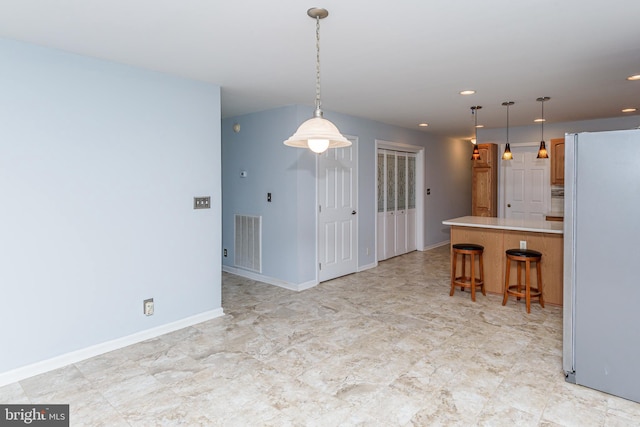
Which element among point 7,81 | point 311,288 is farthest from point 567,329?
point 7,81

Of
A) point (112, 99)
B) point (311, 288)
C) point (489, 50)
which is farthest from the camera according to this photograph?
point (311, 288)

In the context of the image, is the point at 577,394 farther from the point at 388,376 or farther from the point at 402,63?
the point at 402,63

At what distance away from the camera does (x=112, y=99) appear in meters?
3.13

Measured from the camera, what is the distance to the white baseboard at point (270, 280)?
4.93m

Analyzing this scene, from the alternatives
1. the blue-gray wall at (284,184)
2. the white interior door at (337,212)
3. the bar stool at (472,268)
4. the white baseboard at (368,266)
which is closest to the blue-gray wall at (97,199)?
the blue-gray wall at (284,184)

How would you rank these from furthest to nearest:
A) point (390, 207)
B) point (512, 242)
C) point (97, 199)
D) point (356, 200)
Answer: point (390, 207) < point (356, 200) < point (512, 242) < point (97, 199)

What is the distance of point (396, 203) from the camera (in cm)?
693

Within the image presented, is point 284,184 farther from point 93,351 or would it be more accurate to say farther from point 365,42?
point 93,351

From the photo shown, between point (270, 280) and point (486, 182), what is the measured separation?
14.3ft

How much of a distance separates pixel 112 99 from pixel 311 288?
3.09m

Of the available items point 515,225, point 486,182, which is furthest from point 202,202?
point 486,182

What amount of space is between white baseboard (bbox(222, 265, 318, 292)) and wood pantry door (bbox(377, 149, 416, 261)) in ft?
6.59

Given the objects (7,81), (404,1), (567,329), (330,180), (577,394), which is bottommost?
(577,394)

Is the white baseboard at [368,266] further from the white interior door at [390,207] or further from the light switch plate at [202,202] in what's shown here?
the light switch plate at [202,202]
